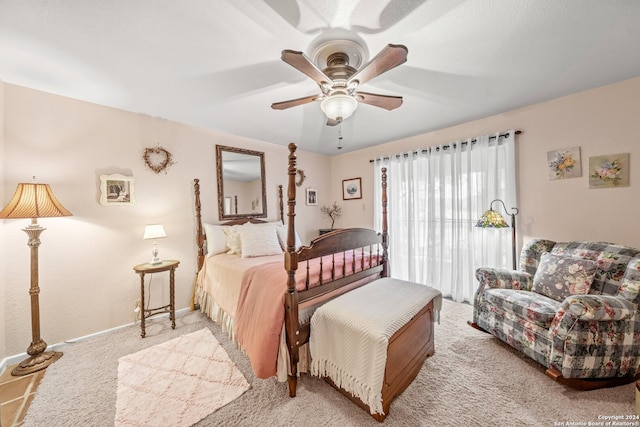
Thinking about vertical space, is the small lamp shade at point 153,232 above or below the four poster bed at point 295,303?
above

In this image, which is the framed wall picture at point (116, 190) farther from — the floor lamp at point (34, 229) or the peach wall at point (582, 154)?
the peach wall at point (582, 154)

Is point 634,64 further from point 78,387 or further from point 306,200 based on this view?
point 78,387

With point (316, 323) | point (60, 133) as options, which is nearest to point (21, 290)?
point (60, 133)

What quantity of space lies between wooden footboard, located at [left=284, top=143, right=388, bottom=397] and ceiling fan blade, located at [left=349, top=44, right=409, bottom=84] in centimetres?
64

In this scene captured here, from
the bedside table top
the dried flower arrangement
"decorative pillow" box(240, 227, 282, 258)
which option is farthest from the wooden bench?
the dried flower arrangement

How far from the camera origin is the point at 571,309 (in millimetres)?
1621

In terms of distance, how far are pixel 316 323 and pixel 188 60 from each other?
2240 millimetres

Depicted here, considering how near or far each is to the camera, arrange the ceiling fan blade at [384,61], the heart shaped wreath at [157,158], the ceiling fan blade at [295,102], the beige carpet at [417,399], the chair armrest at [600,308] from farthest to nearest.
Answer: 1. the heart shaped wreath at [157,158]
2. the ceiling fan blade at [295,102]
3. the chair armrest at [600,308]
4. the beige carpet at [417,399]
5. the ceiling fan blade at [384,61]

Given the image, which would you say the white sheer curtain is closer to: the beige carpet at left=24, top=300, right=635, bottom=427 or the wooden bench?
the beige carpet at left=24, top=300, right=635, bottom=427

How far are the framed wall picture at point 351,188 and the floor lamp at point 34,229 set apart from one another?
12.9ft

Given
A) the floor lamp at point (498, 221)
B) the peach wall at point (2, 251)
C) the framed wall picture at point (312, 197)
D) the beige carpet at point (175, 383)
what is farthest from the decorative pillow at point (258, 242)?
the floor lamp at point (498, 221)

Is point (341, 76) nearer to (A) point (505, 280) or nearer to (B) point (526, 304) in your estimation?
(B) point (526, 304)

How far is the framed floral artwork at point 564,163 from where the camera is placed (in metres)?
2.44

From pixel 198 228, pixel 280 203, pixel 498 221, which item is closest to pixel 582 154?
pixel 498 221
